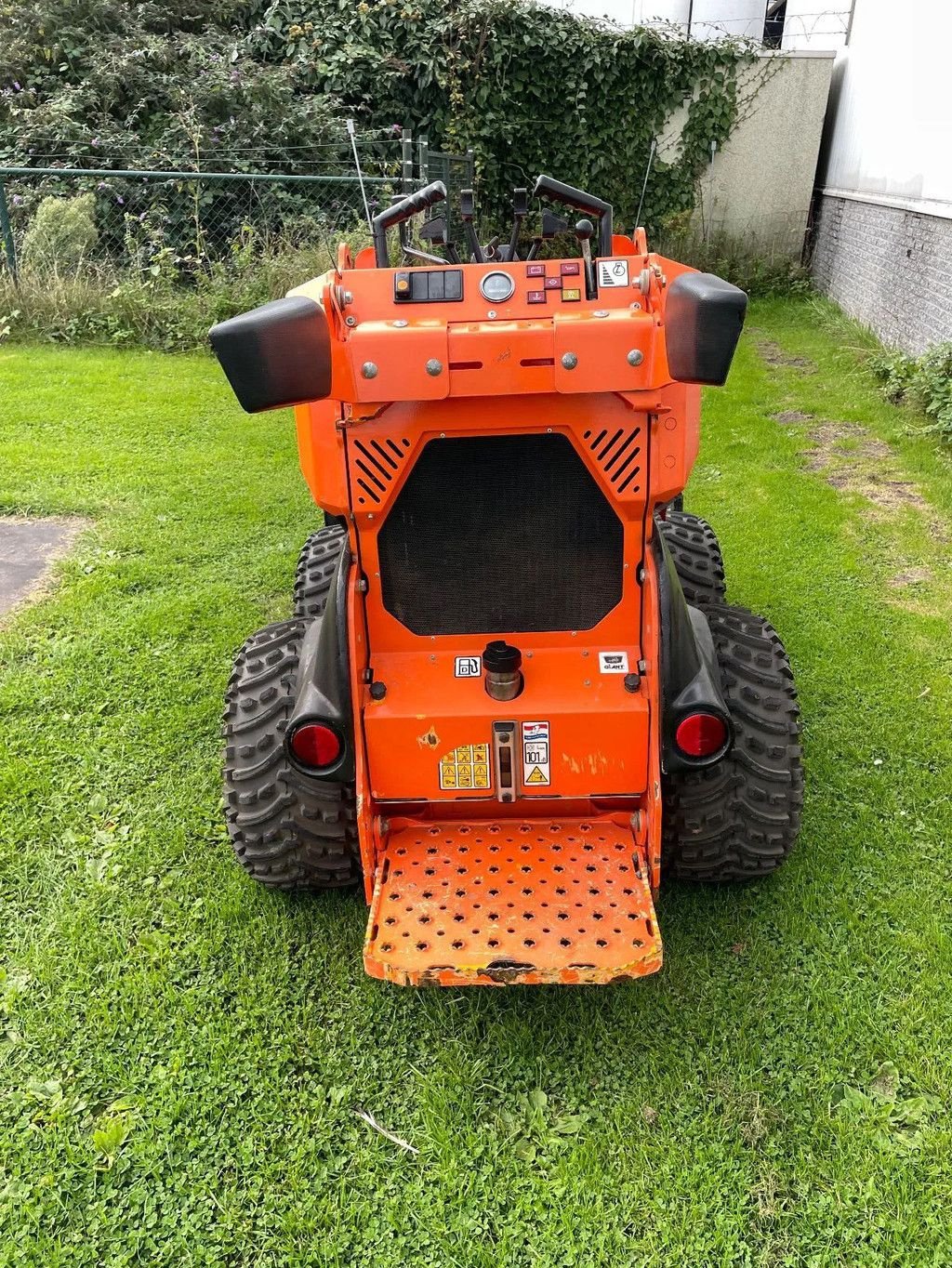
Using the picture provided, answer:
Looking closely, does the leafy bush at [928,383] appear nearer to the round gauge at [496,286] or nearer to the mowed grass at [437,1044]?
the mowed grass at [437,1044]

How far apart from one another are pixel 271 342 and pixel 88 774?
219 centimetres

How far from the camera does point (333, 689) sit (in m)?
2.65

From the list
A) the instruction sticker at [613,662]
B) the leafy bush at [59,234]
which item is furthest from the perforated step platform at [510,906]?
the leafy bush at [59,234]

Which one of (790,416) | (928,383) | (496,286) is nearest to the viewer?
(496,286)

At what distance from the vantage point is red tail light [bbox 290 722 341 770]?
263cm

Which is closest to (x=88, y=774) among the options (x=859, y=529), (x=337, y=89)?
(x=859, y=529)

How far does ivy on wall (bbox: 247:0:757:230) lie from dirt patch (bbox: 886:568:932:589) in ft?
25.3

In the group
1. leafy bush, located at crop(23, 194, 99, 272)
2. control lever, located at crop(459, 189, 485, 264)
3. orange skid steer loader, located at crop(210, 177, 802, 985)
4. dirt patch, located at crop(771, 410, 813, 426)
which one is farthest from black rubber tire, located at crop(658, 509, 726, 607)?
leafy bush, located at crop(23, 194, 99, 272)

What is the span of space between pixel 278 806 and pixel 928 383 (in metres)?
6.24

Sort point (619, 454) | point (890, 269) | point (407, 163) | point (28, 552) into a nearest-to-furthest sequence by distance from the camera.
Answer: point (619, 454) < point (28, 552) < point (407, 163) < point (890, 269)

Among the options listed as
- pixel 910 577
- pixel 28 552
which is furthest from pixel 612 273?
pixel 28 552

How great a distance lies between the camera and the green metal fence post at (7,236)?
9.14m

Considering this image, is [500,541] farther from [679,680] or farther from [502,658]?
[679,680]

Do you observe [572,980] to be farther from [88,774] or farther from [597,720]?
[88,774]
